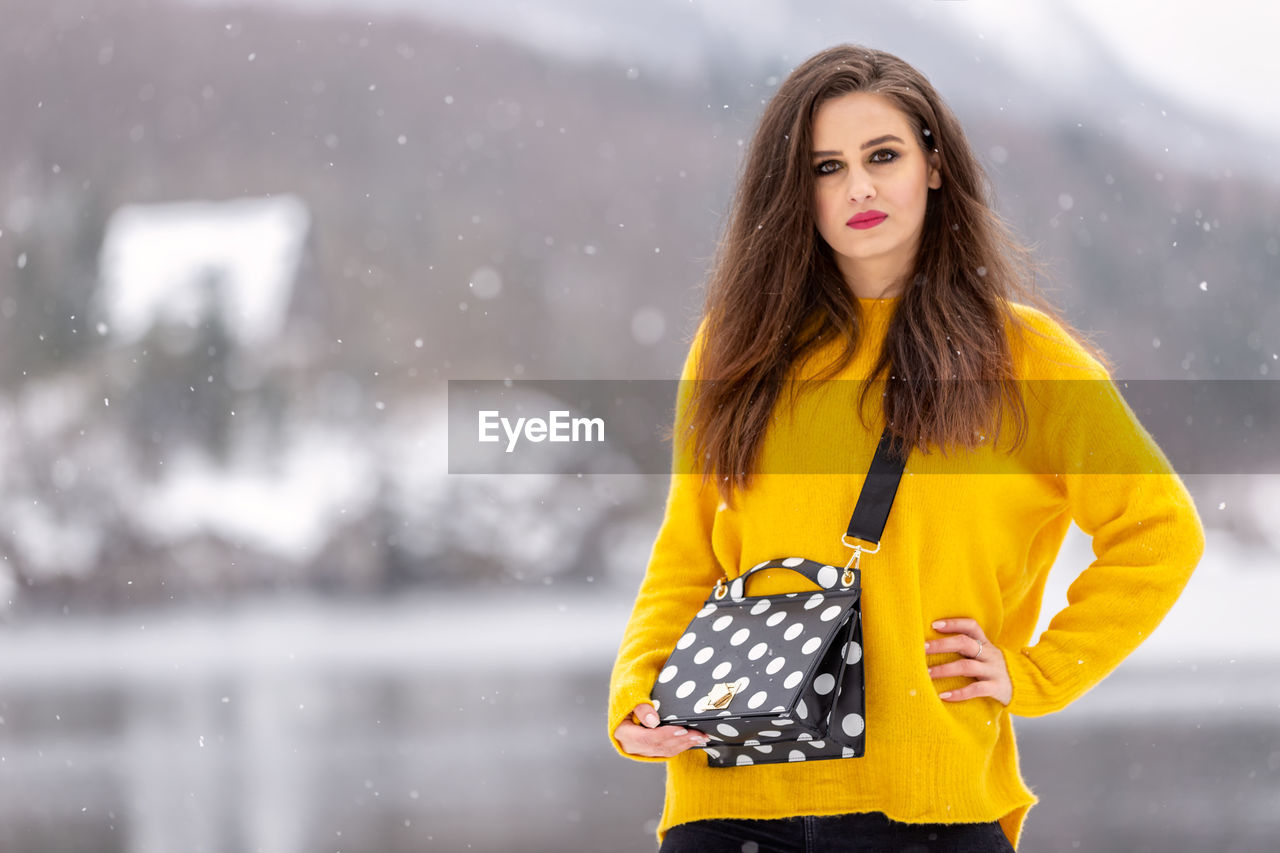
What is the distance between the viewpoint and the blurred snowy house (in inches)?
314

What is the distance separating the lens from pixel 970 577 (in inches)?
46.4

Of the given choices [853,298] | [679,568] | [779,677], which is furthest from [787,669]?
[853,298]

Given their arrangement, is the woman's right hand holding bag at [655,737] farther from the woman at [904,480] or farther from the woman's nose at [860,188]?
the woman's nose at [860,188]

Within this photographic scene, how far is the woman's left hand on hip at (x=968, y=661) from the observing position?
3.77 ft

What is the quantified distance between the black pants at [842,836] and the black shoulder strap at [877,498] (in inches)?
10.8

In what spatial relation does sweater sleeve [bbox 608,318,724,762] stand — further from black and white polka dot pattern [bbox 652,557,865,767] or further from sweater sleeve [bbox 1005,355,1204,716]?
sweater sleeve [bbox 1005,355,1204,716]

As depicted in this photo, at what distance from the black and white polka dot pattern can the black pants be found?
0.07m

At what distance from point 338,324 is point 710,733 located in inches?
291

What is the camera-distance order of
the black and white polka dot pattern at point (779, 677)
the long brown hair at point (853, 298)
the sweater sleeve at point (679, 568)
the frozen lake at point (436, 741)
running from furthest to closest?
the frozen lake at point (436, 741), the sweater sleeve at point (679, 568), the long brown hair at point (853, 298), the black and white polka dot pattern at point (779, 677)

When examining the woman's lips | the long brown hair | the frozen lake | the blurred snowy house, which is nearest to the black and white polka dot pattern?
the long brown hair

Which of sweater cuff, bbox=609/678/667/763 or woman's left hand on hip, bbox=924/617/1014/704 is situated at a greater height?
woman's left hand on hip, bbox=924/617/1014/704

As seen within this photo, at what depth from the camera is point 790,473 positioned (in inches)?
48.8

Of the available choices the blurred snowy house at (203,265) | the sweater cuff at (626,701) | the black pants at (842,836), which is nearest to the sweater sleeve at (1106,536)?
the black pants at (842,836)

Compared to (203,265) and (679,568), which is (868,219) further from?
(203,265)
